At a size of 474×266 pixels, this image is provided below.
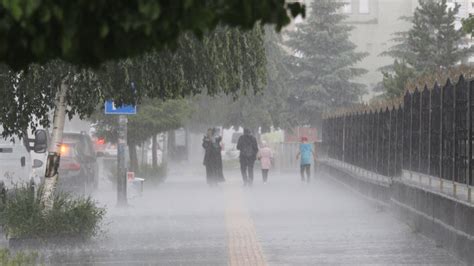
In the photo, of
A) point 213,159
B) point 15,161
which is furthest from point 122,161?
point 213,159

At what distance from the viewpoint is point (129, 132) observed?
34.2 meters

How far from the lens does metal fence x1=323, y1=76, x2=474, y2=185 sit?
602 inches

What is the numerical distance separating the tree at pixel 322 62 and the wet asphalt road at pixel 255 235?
3916 cm

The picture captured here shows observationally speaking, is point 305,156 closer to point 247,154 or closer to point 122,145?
point 247,154

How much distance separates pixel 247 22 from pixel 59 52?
2.10 ft

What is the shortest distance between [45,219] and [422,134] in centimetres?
549

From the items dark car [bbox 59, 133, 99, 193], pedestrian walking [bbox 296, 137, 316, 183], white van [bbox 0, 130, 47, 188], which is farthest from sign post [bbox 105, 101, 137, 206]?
pedestrian walking [bbox 296, 137, 316, 183]

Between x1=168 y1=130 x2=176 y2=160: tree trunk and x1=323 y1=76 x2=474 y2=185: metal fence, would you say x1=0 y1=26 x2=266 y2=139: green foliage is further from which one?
x1=168 y1=130 x2=176 y2=160: tree trunk

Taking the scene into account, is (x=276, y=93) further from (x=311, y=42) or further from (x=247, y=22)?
(x=247, y=22)

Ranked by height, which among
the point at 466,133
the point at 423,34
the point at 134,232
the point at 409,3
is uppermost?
the point at 409,3

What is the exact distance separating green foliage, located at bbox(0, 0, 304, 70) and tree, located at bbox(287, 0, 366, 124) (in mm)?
64140

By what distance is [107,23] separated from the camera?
4230mm

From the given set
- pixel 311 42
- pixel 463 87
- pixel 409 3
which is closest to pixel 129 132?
pixel 463 87

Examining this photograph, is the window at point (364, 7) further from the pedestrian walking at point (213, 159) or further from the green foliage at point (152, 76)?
the green foliage at point (152, 76)
